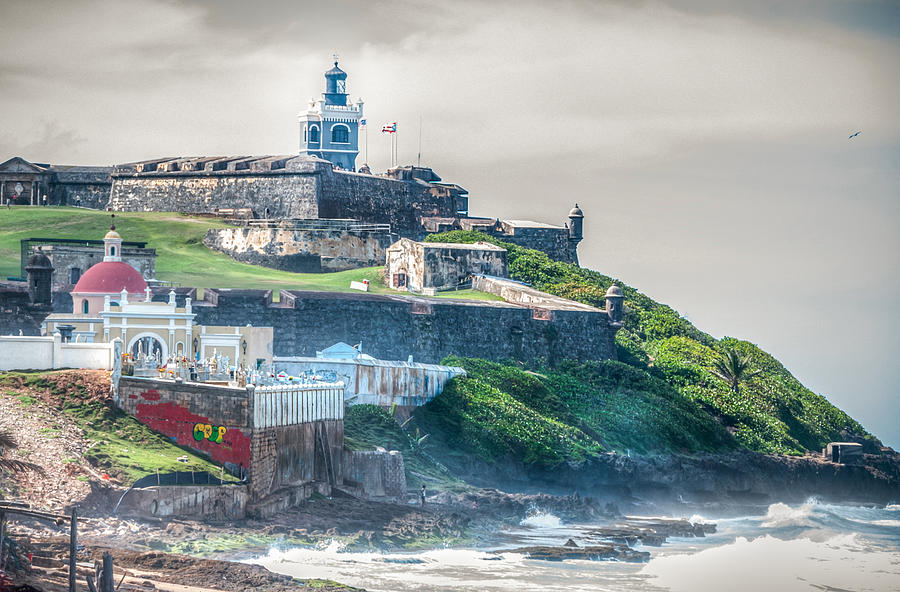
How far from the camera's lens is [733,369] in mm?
59531

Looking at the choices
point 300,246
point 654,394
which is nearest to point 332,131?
point 300,246

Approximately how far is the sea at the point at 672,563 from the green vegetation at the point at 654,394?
454 cm

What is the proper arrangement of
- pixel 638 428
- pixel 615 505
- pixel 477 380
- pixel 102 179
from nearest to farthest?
pixel 615 505 < pixel 477 380 < pixel 638 428 < pixel 102 179

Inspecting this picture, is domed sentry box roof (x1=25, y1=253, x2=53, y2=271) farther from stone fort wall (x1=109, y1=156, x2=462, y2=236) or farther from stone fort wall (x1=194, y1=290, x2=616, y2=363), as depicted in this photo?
stone fort wall (x1=109, y1=156, x2=462, y2=236)

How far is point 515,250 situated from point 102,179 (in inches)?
901

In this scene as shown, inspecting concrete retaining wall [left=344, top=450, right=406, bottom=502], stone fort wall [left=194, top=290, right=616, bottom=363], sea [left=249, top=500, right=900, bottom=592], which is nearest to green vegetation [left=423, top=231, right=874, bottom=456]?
stone fort wall [left=194, top=290, right=616, bottom=363]

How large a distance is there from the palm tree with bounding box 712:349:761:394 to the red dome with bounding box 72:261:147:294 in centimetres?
2682

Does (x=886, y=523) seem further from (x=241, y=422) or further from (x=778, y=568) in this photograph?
(x=241, y=422)

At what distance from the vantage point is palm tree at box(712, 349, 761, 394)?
59531 millimetres

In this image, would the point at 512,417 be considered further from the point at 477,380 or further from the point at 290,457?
the point at 290,457

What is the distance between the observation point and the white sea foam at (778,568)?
35.2 metres

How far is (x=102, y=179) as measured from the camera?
7544 centimetres

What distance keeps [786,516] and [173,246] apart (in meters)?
28.9

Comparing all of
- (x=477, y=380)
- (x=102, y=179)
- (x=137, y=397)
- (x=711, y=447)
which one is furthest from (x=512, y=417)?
(x=102, y=179)
